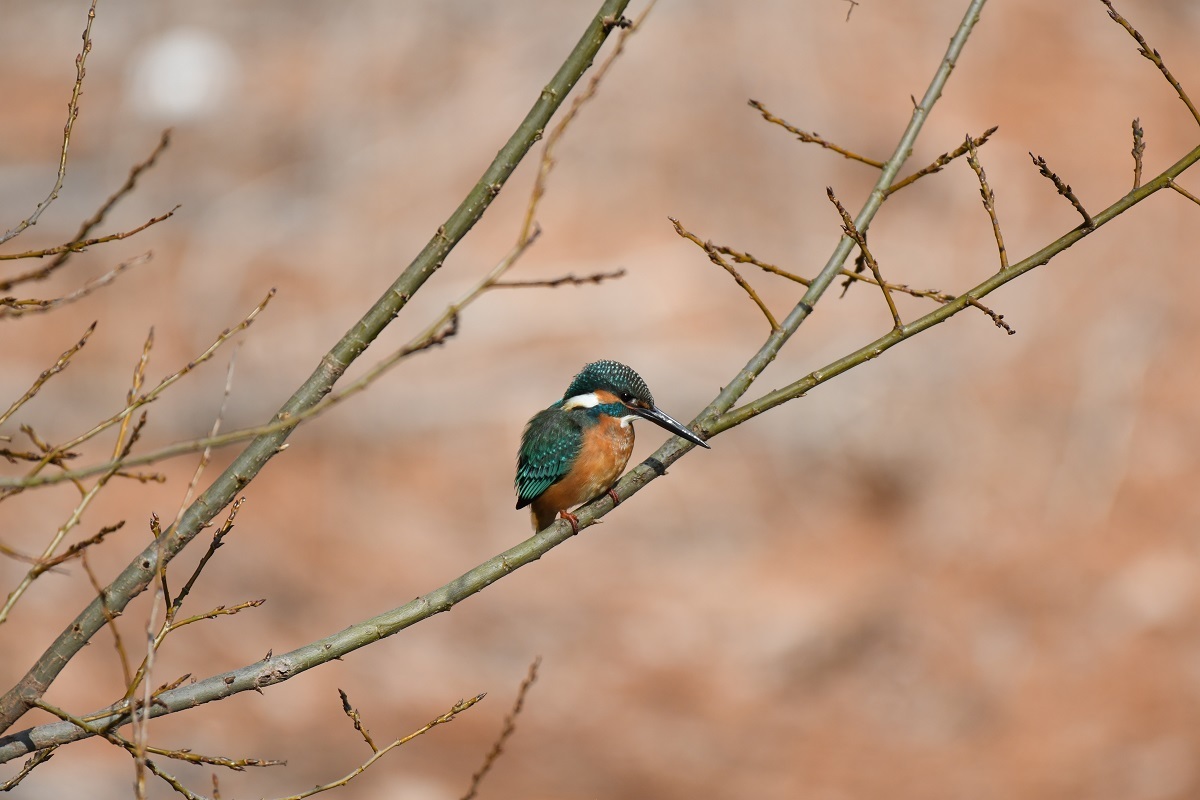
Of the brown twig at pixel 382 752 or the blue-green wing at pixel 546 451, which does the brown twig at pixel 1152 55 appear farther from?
the blue-green wing at pixel 546 451

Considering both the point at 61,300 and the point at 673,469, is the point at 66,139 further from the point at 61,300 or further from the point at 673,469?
the point at 673,469

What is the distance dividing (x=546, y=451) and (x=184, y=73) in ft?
27.6

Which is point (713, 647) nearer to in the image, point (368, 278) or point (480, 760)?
point (480, 760)

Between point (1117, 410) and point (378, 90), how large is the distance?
765 centimetres

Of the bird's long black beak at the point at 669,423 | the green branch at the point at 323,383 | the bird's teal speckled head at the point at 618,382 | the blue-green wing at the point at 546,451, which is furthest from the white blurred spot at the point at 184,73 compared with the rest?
the green branch at the point at 323,383

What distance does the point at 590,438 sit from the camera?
15.9 ft

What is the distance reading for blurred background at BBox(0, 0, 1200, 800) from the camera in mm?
10352

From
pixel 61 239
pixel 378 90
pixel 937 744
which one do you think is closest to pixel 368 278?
pixel 378 90

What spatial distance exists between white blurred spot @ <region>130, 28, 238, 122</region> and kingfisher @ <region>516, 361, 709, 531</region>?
7909 mm

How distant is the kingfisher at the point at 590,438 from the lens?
4816 mm

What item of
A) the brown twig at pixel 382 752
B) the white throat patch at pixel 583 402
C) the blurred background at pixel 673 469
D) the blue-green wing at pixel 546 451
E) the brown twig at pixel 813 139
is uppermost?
the blurred background at pixel 673 469

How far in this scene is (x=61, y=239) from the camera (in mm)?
10906

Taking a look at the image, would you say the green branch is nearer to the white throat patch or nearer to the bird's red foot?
the bird's red foot

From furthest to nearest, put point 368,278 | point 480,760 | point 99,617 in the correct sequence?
point 368,278 < point 480,760 < point 99,617
